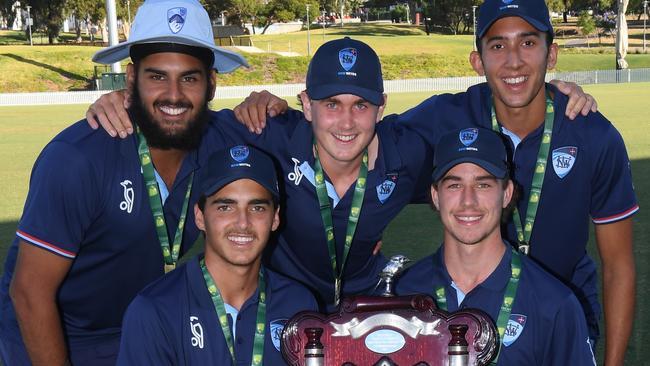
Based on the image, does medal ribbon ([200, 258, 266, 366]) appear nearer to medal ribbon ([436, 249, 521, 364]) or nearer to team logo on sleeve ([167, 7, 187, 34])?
medal ribbon ([436, 249, 521, 364])

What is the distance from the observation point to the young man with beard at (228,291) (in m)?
3.30

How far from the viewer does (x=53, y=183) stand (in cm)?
350

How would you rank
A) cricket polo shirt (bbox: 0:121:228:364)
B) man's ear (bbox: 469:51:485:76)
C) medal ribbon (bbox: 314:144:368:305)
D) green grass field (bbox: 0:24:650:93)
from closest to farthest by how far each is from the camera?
cricket polo shirt (bbox: 0:121:228:364) → medal ribbon (bbox: 314:144:368:305) → man's ear (bbox: 469:51:485:76) → green grass field (bbox: 0:24:650:93)

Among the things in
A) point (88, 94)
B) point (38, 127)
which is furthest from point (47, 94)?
point (38, 127)

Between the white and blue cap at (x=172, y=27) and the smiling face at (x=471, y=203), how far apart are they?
4.29 ft

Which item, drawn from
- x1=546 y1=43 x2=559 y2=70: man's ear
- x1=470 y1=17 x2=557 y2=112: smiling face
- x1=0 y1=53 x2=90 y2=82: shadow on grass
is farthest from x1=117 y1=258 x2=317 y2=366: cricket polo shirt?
x1=0 y1=53 x2=90 y2=82: shadow on grass

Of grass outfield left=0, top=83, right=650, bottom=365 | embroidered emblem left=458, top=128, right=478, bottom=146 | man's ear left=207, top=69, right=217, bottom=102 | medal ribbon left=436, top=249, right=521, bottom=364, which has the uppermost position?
man's ear left=207, top=69, right=217, bottom=102

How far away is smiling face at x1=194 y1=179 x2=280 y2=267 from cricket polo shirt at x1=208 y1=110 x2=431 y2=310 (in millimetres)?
694

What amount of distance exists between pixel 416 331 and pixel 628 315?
1422 mm

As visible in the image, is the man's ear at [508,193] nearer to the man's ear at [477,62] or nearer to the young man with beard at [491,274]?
the young man with beard at [491,274]

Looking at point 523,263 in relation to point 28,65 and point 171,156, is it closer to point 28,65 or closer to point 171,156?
point 171,156

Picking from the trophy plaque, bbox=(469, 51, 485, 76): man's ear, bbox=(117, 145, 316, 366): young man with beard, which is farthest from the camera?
bbox=(469, 51, 485, 76): man's ear

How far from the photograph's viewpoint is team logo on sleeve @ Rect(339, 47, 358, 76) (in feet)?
12.6

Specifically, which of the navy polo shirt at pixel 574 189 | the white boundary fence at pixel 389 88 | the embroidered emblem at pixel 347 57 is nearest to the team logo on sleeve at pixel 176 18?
the embroidered emblem at pixel 347 57
